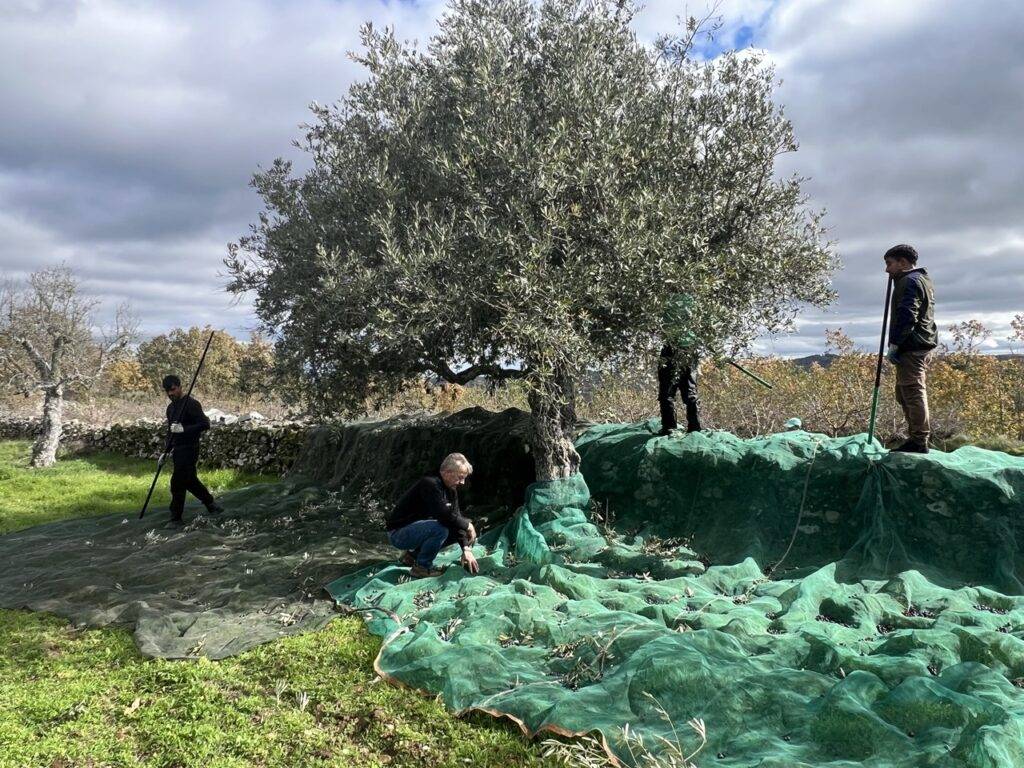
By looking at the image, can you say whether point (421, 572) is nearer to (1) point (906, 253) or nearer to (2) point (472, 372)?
(2) point (472, 372)

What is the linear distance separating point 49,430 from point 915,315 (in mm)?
21258

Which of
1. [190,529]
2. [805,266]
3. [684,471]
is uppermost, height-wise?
[805,266]

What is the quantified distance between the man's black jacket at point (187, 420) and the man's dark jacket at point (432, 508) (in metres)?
4.66

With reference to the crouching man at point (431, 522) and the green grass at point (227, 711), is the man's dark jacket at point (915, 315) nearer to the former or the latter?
the crouching man at point (431, 522)

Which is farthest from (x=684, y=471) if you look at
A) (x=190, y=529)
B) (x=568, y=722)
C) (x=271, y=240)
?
(x=190, y=529)

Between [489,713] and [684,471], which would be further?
[684,471]

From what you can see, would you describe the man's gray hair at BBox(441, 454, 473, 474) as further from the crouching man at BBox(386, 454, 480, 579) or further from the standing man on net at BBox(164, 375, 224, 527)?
the standing man on net at BBox(164, 375, 224, 527)

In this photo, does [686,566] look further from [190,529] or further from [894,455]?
[190,529]

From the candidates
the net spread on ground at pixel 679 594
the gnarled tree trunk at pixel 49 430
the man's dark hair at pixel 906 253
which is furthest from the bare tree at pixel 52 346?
the man's dark hair at pixel 906 253

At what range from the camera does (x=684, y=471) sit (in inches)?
344

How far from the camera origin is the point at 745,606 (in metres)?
5.95

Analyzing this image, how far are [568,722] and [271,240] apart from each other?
6.97 meters

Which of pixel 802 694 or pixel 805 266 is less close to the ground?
pixel 805 266

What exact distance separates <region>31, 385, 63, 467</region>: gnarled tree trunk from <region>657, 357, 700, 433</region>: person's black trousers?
17710mm
